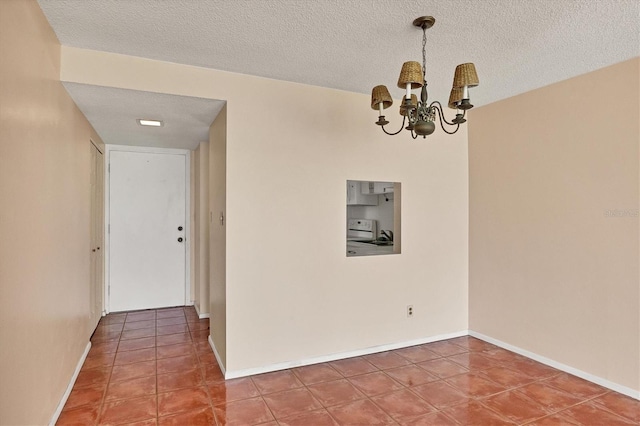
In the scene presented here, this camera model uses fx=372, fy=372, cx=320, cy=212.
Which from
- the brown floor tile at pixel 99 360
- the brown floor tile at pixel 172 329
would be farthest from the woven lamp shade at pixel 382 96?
the brown floor tile at pixel 172 329

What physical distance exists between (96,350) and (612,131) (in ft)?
15.6

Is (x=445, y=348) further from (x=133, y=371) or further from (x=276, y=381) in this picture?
(x=133, y=371)

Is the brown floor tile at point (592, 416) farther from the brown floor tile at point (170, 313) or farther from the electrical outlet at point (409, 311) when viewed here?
the brown floor tile at point (170, 313)

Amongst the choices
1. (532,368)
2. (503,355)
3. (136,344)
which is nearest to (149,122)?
(136,344)

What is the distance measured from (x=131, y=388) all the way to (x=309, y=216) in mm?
1881

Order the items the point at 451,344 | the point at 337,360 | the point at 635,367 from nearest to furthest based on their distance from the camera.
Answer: the point at 635,367 < the point at 337,360 < the point at 451,344

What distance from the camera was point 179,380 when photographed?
2.89 m

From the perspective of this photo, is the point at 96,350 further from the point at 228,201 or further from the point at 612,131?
the point at 612,131

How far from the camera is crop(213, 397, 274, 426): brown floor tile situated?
2332 millimetres

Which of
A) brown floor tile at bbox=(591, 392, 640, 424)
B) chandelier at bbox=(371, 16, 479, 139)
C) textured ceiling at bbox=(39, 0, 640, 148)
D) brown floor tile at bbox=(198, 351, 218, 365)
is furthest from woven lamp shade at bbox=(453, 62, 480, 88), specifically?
brown floor tile at bbox=(198, 351, 218, 365)

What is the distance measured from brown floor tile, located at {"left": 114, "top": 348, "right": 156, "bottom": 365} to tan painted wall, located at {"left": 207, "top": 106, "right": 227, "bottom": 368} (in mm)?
557

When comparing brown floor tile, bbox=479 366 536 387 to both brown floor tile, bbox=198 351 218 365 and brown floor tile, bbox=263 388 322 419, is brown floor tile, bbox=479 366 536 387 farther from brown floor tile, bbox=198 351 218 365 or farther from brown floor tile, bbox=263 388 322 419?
brown floor tile, bbox=198 351 218 365

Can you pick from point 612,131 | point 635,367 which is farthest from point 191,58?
point 635,367

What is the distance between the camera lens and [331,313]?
10.9 feet
